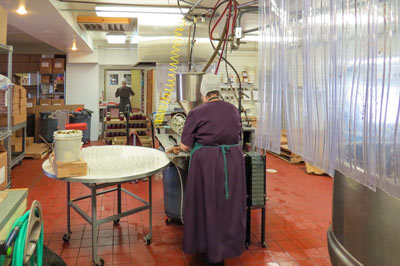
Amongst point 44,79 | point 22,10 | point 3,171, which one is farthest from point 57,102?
point 3,171

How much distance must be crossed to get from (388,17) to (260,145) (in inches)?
37.8

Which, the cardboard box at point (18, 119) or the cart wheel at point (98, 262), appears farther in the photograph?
the cardboard box at point (18, 119)

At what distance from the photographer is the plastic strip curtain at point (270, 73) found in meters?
1.60

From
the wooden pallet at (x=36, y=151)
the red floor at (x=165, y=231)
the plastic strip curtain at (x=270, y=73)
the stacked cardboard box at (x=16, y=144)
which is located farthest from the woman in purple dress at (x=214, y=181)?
the wooden pallet at (x=36, y=151)

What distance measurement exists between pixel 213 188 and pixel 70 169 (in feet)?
3.25

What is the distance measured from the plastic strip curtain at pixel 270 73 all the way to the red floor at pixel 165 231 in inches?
A: 51.4

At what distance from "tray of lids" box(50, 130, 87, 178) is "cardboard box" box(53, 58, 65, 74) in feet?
21.8

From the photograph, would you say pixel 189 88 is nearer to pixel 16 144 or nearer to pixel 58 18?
pixel 58 18

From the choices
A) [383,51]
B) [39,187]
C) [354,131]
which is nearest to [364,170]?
[354,131]

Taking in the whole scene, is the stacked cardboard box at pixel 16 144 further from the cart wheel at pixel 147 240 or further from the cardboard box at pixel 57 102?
the cart wheel at pixel 147 240

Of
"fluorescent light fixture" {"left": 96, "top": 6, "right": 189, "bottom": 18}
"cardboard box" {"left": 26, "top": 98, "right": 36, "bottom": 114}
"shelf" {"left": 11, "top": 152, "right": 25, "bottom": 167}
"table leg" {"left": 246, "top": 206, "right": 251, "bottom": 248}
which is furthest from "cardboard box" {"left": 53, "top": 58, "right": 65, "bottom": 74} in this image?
"table leg" {"left": 246, "top": 206, "right": 251, "bottom": 248}

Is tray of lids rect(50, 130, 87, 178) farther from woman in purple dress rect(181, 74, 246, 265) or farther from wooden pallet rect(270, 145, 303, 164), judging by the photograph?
wooden pallet rect(270, 145, 303, 164)

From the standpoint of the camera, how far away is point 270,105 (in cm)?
169

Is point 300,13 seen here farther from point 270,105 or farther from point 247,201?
point 247,201
